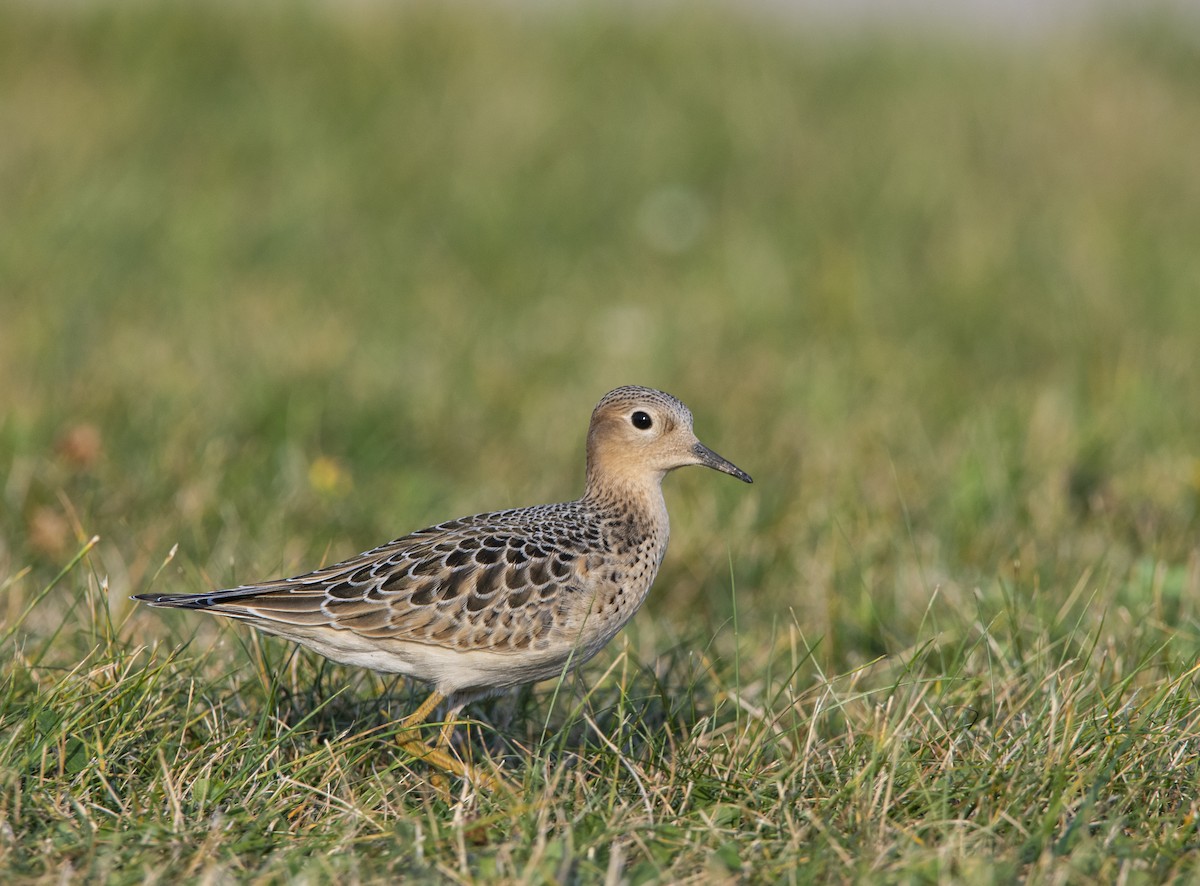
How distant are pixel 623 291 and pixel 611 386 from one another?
2.08m

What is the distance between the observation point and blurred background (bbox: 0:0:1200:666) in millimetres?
6555

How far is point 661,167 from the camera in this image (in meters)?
12.4

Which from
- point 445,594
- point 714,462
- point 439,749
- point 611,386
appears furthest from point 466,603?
point 611,386

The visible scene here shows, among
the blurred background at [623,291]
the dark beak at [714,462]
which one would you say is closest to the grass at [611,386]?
the blurred background at [623,291]

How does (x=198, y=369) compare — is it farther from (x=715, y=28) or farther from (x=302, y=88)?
(x=715, y=28)

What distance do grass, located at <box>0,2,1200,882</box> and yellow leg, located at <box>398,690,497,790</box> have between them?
0.22 feet

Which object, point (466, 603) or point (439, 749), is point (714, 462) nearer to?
point (466, 603)

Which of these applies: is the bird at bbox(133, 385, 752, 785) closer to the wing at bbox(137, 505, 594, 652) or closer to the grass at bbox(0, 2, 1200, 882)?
the wing at bbox(137, 505, 594, 652)

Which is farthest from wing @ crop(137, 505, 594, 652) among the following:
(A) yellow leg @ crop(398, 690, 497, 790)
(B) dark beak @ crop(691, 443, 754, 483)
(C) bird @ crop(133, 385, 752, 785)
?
(B) dark beak @ crop(691, 443, 754, 483)

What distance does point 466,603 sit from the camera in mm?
4648

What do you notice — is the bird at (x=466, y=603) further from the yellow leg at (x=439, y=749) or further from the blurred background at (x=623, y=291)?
the blurred background at (x=623, y=291)

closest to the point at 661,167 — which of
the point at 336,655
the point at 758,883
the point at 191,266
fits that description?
the point at 191,266

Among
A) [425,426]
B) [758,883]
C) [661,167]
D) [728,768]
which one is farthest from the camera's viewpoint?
[661,167]

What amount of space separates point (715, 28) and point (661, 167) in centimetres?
258
